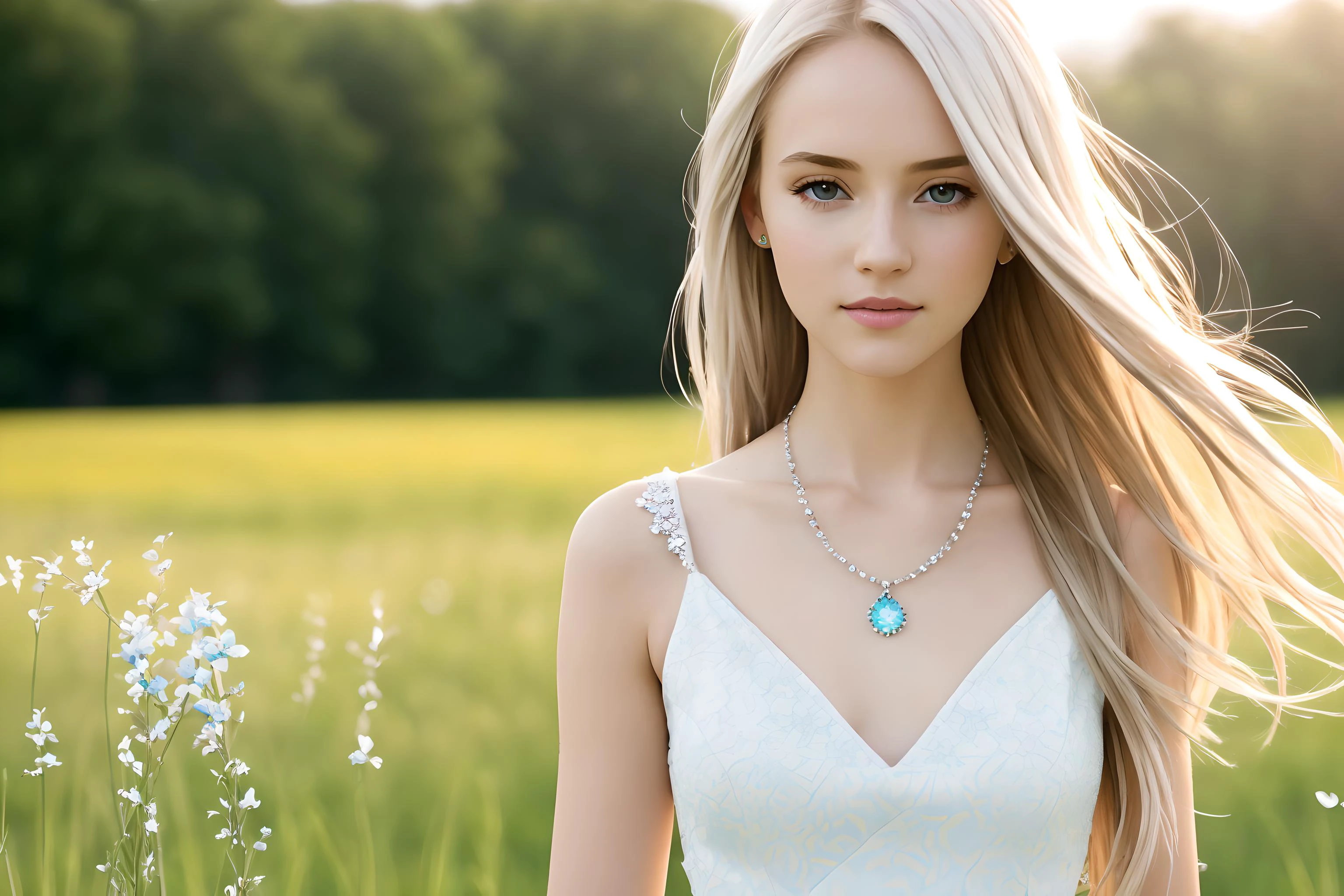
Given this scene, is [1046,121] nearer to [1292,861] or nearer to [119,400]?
[1292,861]

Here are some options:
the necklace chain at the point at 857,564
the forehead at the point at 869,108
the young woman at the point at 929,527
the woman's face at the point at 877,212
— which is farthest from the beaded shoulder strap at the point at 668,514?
the forehead at the point at 869,108

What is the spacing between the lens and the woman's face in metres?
2.09

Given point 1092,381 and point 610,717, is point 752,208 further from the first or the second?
point 610,717

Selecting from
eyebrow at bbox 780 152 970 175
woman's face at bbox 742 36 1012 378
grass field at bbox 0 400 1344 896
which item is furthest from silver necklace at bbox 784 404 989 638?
eyebrow at bbox 780 152 970 175

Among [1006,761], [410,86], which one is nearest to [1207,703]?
[1006,761]

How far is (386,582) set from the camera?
29.5 feet

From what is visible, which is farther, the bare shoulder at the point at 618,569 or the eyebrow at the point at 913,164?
the bare shoulder at the point at 618,569

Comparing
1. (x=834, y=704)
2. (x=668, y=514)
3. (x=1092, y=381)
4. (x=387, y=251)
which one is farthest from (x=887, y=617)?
(x=387, y=251)

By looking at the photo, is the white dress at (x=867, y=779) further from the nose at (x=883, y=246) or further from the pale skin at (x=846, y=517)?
the nose at (x=883, y=246)

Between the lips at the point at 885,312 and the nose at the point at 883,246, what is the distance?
0.16 ft

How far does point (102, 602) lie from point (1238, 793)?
3935mm

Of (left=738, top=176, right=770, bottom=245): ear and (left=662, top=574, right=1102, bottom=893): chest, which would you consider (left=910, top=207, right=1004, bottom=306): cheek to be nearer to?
A: (left=738, top=176, right=770, bottom=245): ear

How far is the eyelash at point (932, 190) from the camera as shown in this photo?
214 cm

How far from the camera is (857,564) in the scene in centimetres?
233
